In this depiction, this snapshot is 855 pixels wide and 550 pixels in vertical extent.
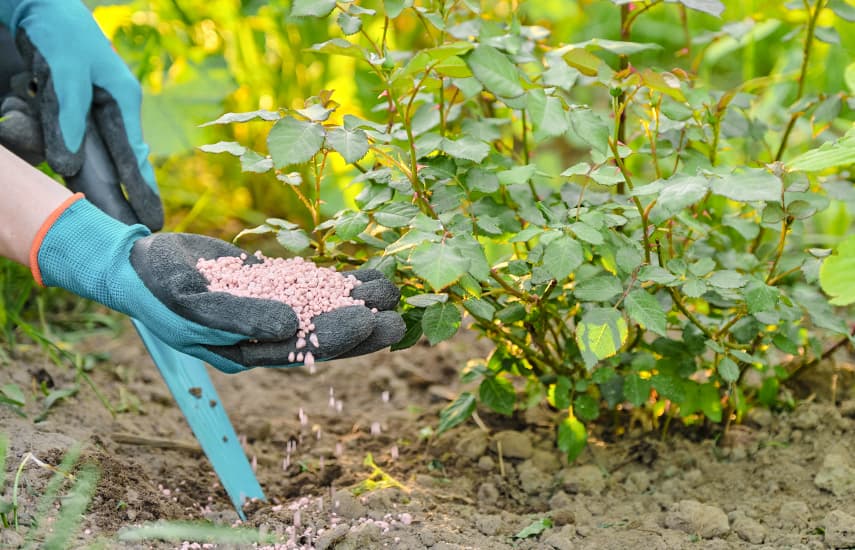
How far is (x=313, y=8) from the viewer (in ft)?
3.75

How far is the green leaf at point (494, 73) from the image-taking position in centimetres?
→ 108

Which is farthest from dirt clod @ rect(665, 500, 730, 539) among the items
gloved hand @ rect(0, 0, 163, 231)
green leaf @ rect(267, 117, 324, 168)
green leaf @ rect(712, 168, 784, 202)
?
gloved hand @ rect(0, 0, 163, 231)

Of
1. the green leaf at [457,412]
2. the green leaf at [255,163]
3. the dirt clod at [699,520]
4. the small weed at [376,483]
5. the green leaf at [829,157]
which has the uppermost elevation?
the green leaf at [829,157]

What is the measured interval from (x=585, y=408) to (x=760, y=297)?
13.7 inches

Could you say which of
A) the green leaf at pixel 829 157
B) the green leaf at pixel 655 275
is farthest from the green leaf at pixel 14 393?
the green leaf at pixel 829 157

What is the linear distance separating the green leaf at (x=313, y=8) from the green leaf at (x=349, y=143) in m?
0.15

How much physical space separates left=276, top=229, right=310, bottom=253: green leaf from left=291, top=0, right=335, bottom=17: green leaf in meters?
0.30

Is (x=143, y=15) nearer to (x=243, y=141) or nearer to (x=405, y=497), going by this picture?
(x=243, y=141)

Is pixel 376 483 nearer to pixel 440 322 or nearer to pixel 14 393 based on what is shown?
pixel 440 322

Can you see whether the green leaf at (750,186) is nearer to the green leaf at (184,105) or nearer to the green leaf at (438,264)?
the green leaf at (438,264)

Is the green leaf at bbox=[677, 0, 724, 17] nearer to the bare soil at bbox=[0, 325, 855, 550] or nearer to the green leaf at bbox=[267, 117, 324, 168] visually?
the green leaf at bbox=[267, 117, 324, 168]

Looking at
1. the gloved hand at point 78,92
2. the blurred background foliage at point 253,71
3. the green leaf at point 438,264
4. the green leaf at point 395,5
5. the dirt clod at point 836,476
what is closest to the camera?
the green leaf at point 438,264

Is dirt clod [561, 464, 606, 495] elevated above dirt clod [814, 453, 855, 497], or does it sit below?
below

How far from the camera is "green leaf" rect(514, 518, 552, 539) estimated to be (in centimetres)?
133
